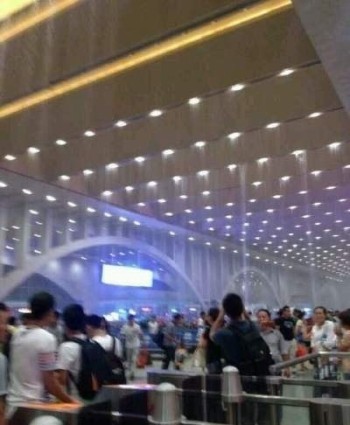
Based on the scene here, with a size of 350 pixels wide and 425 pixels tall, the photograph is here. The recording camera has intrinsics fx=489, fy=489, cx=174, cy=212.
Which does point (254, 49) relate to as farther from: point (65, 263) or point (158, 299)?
point (158, 299)

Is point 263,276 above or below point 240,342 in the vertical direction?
above

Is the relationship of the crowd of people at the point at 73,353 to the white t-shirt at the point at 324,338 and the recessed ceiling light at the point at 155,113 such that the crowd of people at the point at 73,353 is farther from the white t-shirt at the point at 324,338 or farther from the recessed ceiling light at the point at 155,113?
the recessed ceiling light at the point at 155,113

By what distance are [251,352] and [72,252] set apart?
696 inches

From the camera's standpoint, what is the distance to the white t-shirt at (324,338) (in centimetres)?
644

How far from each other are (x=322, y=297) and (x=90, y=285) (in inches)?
816

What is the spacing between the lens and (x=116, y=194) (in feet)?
52.9

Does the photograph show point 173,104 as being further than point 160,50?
Yes

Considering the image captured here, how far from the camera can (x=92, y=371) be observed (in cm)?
326

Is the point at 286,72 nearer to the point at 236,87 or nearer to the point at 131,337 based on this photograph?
the point at 236,87

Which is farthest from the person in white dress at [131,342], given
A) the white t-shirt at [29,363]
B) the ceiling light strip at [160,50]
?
the white t-shirt at [29,363]

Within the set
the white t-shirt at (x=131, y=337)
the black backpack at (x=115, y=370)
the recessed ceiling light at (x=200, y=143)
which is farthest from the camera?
the white t-shirt at (x=131, y=337)

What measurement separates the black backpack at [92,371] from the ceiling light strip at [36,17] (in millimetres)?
4616

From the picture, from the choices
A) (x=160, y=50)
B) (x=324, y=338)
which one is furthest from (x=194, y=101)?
(x=324, y=338)

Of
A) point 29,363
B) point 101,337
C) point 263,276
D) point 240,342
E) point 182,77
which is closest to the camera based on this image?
point 29,363
